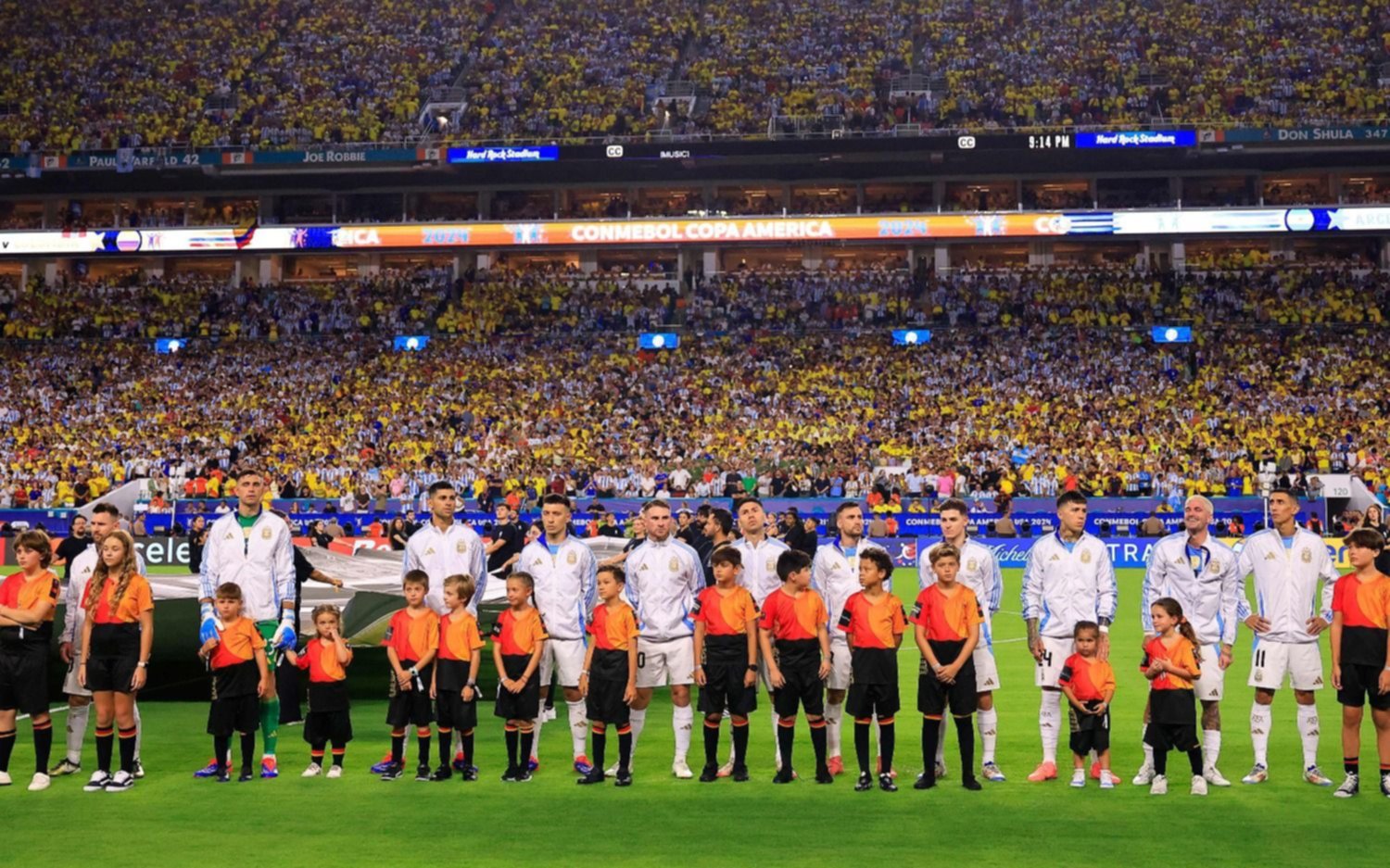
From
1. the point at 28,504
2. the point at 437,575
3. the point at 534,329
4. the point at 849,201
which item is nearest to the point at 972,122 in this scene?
the point at 849,201

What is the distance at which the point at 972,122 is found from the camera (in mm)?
46844

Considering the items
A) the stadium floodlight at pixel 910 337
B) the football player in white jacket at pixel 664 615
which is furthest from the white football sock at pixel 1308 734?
the stadium floodlight at pixel 910 337

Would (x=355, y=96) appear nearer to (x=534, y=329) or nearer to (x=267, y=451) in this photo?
(x=534, y=329)

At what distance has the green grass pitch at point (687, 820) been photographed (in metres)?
8.41

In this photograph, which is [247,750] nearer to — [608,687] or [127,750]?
[127,750]

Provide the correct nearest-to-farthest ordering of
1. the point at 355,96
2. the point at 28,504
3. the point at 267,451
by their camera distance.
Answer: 1. the point at 28,504
2. the point at 267,451
3. the point at 355,96

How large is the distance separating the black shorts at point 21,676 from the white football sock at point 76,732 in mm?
725

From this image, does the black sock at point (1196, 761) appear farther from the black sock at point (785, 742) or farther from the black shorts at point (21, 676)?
the black shorts at point (21, 676)

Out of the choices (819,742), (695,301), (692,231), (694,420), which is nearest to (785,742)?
(819,742)

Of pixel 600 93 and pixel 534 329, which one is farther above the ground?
pixel 600 93

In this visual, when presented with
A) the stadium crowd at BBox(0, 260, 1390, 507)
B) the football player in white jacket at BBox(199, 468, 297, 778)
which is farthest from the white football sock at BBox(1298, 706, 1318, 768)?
the stadium crowd at BBox(0, 260, 1390, 507)

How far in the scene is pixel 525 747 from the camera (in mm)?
10945

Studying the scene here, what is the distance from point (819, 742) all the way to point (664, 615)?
5.02ft

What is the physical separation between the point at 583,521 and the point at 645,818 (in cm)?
2370
